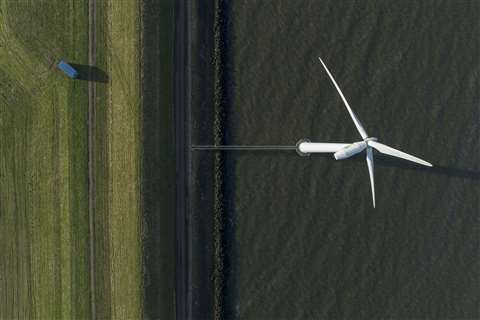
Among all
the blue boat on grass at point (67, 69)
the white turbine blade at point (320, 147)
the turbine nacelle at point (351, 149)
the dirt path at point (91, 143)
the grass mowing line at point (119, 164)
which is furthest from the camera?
the dirt path at point (91, 143)

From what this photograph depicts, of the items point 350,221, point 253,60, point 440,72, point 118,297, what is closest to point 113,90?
point 253,60

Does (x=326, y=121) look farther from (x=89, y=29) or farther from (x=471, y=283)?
(x=89, y=29)

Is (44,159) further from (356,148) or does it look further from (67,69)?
(356,148)

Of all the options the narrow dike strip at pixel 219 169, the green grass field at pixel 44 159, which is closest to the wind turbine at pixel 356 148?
the narrow dike strip at pixel 219 169

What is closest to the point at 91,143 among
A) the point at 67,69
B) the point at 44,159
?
the point at 44,159

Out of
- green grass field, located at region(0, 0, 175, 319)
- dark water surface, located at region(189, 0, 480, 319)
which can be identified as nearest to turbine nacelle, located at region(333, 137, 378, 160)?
dark water surface, located at region(189, 0, 480, 319)

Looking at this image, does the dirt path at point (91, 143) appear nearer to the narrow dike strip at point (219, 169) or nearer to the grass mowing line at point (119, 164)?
the grass mowing line at point (119, 164)
